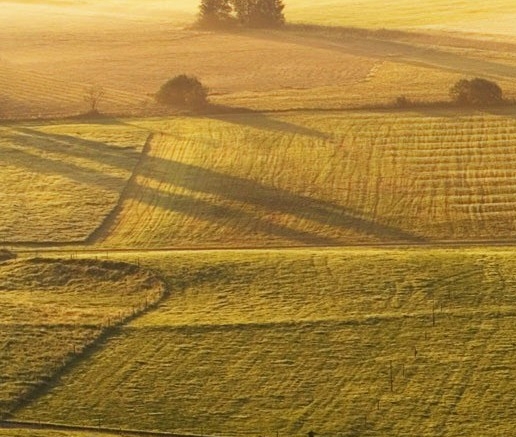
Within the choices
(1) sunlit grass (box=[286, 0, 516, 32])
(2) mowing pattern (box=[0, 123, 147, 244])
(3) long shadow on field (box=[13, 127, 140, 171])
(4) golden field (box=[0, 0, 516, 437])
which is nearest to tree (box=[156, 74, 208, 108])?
(4) golden field (box=[0, 0, 516, 437])

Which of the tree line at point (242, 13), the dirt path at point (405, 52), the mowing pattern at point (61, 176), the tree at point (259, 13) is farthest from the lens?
the tree line at point (242, 13)

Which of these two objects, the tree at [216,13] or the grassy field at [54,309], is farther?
the tree at [216,13]

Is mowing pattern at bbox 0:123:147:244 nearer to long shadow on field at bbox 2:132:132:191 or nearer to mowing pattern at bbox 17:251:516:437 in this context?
long shadow on field at bbox 2:132:132:191

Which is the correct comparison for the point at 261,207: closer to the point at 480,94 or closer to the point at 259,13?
the point at 480,94

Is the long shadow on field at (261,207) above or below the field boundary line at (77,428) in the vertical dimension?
above

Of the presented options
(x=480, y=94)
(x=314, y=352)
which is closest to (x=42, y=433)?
(x=314, y=352)

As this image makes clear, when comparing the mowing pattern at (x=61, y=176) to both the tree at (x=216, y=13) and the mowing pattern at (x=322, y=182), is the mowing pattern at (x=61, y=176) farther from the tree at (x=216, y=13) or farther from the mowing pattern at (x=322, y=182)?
the tree at (x=216, y=13)

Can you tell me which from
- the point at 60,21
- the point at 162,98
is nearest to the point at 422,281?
the point at 162,98

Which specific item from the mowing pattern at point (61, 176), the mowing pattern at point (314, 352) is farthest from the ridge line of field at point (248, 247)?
the mowing pattern at point (314, 352)
